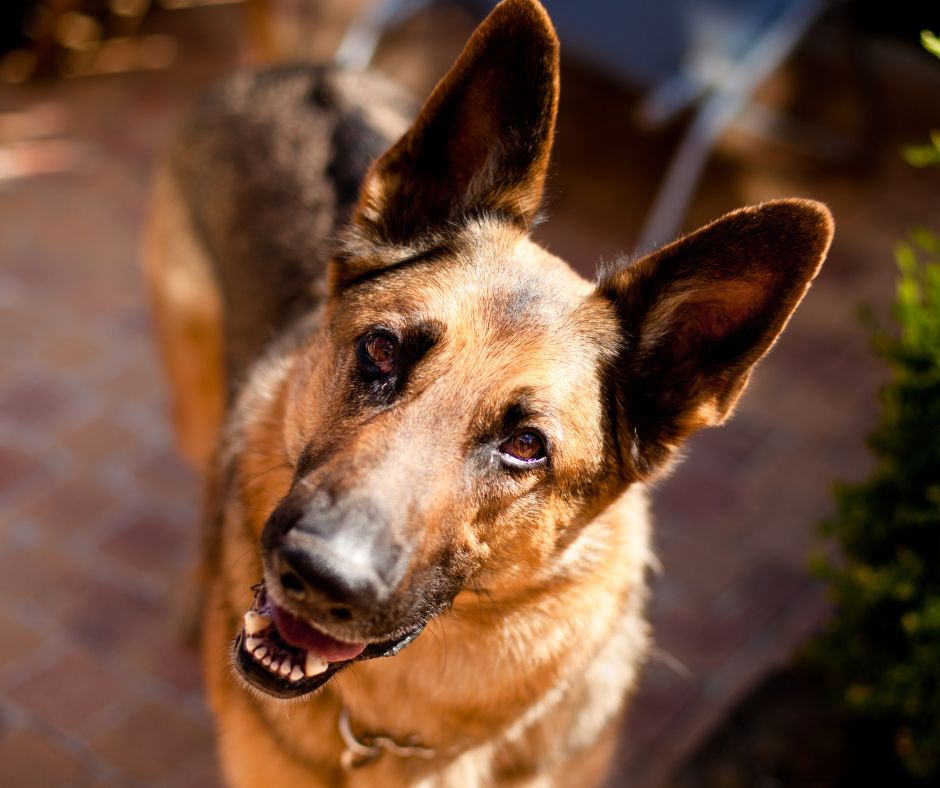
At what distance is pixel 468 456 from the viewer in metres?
2.22

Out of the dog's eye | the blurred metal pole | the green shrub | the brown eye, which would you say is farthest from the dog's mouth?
the blurred metal pole

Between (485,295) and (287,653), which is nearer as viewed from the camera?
(287,653)

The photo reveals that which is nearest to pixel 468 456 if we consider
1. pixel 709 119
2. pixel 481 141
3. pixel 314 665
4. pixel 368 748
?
pixel 314 665

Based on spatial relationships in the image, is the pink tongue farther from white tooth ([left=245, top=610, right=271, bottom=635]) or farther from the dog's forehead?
the dog's forehead

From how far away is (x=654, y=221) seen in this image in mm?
5520

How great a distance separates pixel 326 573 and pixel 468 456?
1.56ft

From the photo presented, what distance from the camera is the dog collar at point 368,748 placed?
8.54 feet

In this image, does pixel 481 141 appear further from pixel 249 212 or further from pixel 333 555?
pixel 249 212

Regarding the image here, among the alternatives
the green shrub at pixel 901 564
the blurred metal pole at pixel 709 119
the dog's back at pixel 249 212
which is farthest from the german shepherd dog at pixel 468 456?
the blurred metal pole at pixel 709 119

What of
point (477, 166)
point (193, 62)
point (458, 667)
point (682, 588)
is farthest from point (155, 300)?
point (193, 62)

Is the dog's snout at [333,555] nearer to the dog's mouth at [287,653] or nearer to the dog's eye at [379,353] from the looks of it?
the dog's mouth at [287,653]

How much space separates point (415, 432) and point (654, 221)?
3.71 m

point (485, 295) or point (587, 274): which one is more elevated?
point (485, 295)

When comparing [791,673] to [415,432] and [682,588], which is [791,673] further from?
[415,432]
